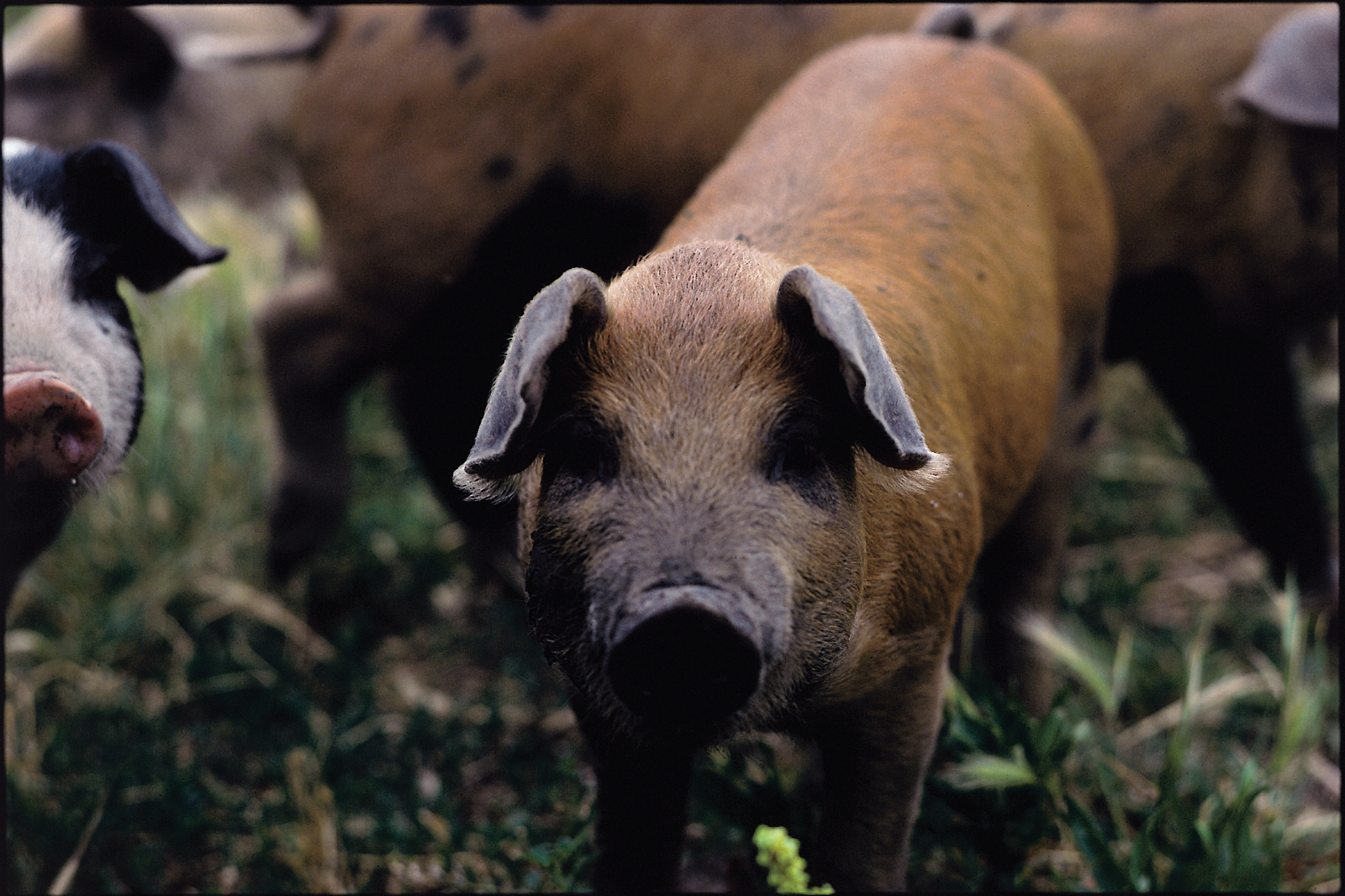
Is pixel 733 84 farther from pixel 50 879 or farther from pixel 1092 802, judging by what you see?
pixel 50 879

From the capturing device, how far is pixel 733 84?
308cm

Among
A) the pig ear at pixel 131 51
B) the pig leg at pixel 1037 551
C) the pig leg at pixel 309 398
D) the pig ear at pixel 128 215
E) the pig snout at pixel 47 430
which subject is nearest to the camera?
the pig snout at pixel 47 430

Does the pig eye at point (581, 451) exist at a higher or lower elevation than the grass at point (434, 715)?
higher

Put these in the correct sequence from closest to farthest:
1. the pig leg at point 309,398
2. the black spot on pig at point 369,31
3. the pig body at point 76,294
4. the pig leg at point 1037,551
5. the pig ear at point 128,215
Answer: the pig body at point 76,294 → the pig ear at point 128,215 → the pig leg at point 1037,551 → the black spot on pig at point 369,31 → the pig leg at point 309,398

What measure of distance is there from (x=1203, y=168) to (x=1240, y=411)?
660 mm

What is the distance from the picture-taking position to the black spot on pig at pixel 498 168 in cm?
307

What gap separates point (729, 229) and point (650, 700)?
825mm

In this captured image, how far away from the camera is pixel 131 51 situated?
3893mm

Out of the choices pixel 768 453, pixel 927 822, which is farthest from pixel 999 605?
pixel 768 453

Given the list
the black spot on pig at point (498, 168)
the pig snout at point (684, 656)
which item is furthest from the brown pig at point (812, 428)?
the black spot on pig at point (498, 168)

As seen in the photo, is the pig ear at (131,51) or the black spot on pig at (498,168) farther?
the pig ear at (131,51)

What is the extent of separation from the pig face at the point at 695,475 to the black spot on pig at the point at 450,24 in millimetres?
1855

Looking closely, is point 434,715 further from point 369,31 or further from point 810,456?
point 810,456

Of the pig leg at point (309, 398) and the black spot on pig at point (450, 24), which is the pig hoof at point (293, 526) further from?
the black spot on pig at point (450, 24)
